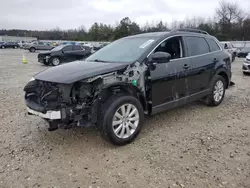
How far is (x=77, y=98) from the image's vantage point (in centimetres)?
310

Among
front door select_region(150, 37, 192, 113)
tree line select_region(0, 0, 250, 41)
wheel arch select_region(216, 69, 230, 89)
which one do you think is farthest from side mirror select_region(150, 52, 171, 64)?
tree line select_region(0, 0, 250, 41)

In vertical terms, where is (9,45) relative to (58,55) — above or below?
above


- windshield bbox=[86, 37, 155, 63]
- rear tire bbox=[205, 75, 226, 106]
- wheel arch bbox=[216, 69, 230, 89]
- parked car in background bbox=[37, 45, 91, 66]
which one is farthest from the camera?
parked car in background bbox=[37, 45, 91, 66]

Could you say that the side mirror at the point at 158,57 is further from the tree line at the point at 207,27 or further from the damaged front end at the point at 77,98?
the tree line at the point at 207,27

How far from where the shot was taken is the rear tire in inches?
198

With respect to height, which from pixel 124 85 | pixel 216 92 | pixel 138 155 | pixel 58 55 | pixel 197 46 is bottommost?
pixel 138 155

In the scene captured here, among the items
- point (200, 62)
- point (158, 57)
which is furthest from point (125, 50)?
point (200, 62)

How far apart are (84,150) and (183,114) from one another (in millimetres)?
2420

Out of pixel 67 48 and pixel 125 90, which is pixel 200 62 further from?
pixel 67 48

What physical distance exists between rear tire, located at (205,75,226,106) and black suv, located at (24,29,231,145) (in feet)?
1.07

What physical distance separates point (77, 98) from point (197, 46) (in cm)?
290

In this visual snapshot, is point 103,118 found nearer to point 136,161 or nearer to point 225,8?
point 136,161

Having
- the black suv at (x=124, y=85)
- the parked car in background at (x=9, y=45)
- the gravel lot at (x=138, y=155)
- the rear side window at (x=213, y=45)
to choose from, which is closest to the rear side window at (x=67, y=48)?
the gravel lot at (x=138, y=155)

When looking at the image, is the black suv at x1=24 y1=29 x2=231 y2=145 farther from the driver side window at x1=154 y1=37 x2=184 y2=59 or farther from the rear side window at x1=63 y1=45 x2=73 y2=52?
the rear side window at x1=63 y1=45 x2=73 y2=52
